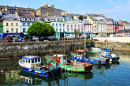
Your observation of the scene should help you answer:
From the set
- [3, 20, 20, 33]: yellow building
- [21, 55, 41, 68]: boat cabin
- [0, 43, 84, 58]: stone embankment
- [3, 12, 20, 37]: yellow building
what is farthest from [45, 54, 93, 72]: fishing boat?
[3, 20, 20, 33]: yellow building

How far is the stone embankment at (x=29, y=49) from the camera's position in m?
36.4

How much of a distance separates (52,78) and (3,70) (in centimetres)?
973

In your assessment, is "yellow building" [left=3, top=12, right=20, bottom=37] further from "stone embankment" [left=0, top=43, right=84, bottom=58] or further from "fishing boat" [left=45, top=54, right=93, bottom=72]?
"fishing boat" [left=45, top=54, right=93, bottom=72]

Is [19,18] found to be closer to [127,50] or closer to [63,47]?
[63,47]

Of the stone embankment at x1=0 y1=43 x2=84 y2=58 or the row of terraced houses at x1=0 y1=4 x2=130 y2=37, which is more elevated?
the row of terraced houses at x1=0 y1=4 x2=130 y2=37

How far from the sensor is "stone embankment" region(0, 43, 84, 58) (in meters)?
36.4

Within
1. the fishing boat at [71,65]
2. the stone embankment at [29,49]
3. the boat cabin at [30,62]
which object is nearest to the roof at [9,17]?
the stone embankment at [29,49]

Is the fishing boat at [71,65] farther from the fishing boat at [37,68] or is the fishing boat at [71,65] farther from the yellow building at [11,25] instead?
the yellow building at [11,25]

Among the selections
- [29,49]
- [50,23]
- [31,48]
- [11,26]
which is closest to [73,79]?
[29,49]

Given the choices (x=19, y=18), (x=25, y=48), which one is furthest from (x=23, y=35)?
(x=25, y=48)

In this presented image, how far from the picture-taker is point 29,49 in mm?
40219

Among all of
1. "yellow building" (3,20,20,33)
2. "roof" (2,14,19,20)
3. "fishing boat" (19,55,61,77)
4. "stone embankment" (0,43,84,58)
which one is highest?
"roof" (2,14,19,20)

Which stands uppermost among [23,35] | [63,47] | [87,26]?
[87,26]

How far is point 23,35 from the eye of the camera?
55.0 m
